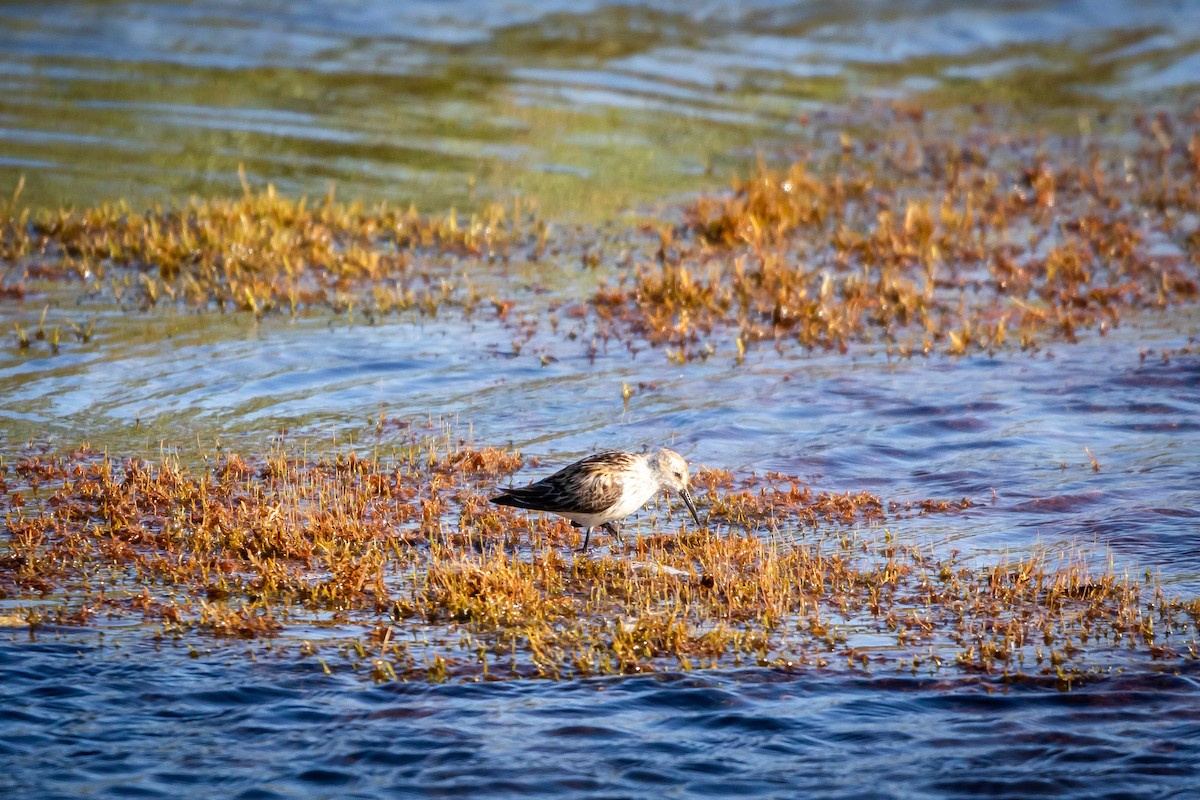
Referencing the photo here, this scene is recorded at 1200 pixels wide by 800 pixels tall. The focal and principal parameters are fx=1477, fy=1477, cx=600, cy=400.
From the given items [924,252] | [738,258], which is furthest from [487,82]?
[924,252]

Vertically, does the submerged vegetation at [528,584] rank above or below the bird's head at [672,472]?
below

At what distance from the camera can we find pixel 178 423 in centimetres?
1294

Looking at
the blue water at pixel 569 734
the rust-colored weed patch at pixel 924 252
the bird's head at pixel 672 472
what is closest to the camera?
the blue water at pixel 569 734

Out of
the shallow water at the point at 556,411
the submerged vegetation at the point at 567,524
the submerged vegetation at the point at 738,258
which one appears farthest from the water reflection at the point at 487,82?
the submerged vegetation at the point at 567,524

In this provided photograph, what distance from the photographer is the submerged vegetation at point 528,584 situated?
28.0 feet

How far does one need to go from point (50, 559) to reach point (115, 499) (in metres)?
1.10

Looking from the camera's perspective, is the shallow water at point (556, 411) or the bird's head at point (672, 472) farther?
the bird's head at point (672, 472)

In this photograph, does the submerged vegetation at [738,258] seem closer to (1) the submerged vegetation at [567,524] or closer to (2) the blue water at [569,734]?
(1) the submerged vegetation at [567,524]

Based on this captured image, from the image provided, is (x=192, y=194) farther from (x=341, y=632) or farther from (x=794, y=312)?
(x=341, y=632)

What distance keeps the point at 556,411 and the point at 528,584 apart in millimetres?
4653

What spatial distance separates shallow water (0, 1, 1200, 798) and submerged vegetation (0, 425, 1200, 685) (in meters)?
0.27

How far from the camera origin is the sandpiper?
31.6 ft

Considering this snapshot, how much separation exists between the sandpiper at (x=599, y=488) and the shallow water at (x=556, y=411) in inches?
67.8

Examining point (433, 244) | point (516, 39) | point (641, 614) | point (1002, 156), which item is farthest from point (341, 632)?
point (516, 39)
